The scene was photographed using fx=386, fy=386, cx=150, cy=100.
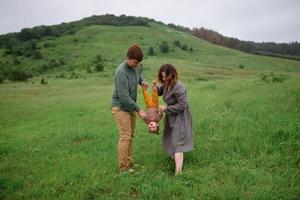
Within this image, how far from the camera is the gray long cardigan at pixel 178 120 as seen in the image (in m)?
9.01

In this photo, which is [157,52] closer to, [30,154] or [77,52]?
[77,52]

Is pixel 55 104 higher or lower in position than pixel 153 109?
lower

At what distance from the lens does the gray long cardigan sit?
29.6 ft

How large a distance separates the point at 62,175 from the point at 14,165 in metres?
2.25

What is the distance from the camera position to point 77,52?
9000 centimetres

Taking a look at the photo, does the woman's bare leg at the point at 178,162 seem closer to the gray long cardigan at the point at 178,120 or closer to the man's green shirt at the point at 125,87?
the gray long cardigan at the point at 178,120

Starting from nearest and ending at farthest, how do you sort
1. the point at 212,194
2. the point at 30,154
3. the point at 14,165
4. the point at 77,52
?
the point at 212,194, the point at 14,165, the point at 30,154, the point at 77,52

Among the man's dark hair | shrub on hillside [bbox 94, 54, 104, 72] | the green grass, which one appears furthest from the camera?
shrub on hillside [bbox 94, 54, 104, 72]

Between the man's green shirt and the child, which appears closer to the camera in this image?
the man's green shirt

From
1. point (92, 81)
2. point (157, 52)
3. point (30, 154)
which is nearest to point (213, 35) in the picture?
point (157, 52)

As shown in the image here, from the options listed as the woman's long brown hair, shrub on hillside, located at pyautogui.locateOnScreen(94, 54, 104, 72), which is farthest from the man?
shrub on hillside, located at pyautogui.locateOnScreen(94, 54, 104, 72)

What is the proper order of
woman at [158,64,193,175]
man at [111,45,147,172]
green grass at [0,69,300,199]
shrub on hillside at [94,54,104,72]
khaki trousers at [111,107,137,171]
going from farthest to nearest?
1. shrub on hillside at [94,54,104,72]
2. khaki trousers at [111,107,137,171]
3. woman at [158,64,193,175]
4. man at [111,45,147,172]
5. green grass at [0,69,300,199]

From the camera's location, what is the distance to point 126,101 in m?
8.87

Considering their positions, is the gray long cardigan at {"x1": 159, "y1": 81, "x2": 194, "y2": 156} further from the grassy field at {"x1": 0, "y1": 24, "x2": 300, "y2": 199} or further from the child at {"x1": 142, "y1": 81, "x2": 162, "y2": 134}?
the grassy field at {"x1": 0, "y1": 24, "x2": 300, "y2": 199}
